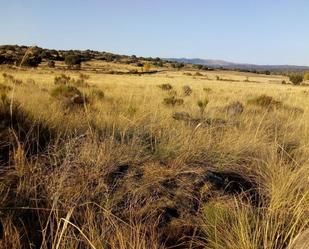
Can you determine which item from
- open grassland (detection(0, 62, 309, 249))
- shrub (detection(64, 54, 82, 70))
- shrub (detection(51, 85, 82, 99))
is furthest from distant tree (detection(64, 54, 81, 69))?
open grassland (detection(0, 62, 309, 249))

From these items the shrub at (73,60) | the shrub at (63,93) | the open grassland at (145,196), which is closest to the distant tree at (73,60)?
the shrub at (73,60)

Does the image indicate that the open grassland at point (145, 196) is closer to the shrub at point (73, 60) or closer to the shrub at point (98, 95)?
the shrub at point (98, 95)

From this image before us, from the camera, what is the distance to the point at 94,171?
12.4ft

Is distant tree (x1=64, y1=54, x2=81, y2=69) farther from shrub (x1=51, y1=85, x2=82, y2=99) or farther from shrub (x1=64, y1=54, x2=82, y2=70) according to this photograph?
shrub (x1=51, y1=85, x2=82, y2=99)

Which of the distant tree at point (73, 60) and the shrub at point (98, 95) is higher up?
the shrub at point (98, 95)

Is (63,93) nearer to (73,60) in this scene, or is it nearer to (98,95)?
(98,95)

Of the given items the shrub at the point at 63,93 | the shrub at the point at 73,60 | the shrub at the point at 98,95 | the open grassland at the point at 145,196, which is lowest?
the shrub at the point at 73,60

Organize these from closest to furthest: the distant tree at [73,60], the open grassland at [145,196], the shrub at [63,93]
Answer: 1. the open grassland at [145,196]
2. the shrub at [63,93]
3. the distant tree at [73,60]

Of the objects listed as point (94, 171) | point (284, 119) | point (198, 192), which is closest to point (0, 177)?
point (94, 171)

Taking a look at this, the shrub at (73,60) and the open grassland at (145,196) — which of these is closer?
the open grassland at (145,196)

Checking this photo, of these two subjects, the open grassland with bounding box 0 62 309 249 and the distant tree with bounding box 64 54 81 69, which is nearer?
the open grassland with bounding box 0 62 309 249

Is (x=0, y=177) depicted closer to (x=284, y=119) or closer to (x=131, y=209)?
(x=131, y=209)

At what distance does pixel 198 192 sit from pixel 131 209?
0.77 metres

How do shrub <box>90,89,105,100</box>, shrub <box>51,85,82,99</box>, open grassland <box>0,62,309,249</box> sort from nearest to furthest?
open grassland <box>0,62,309,249</box> → shrub <box>51,85,82,99</box> → shrub <box>90,89,105,100</box>
